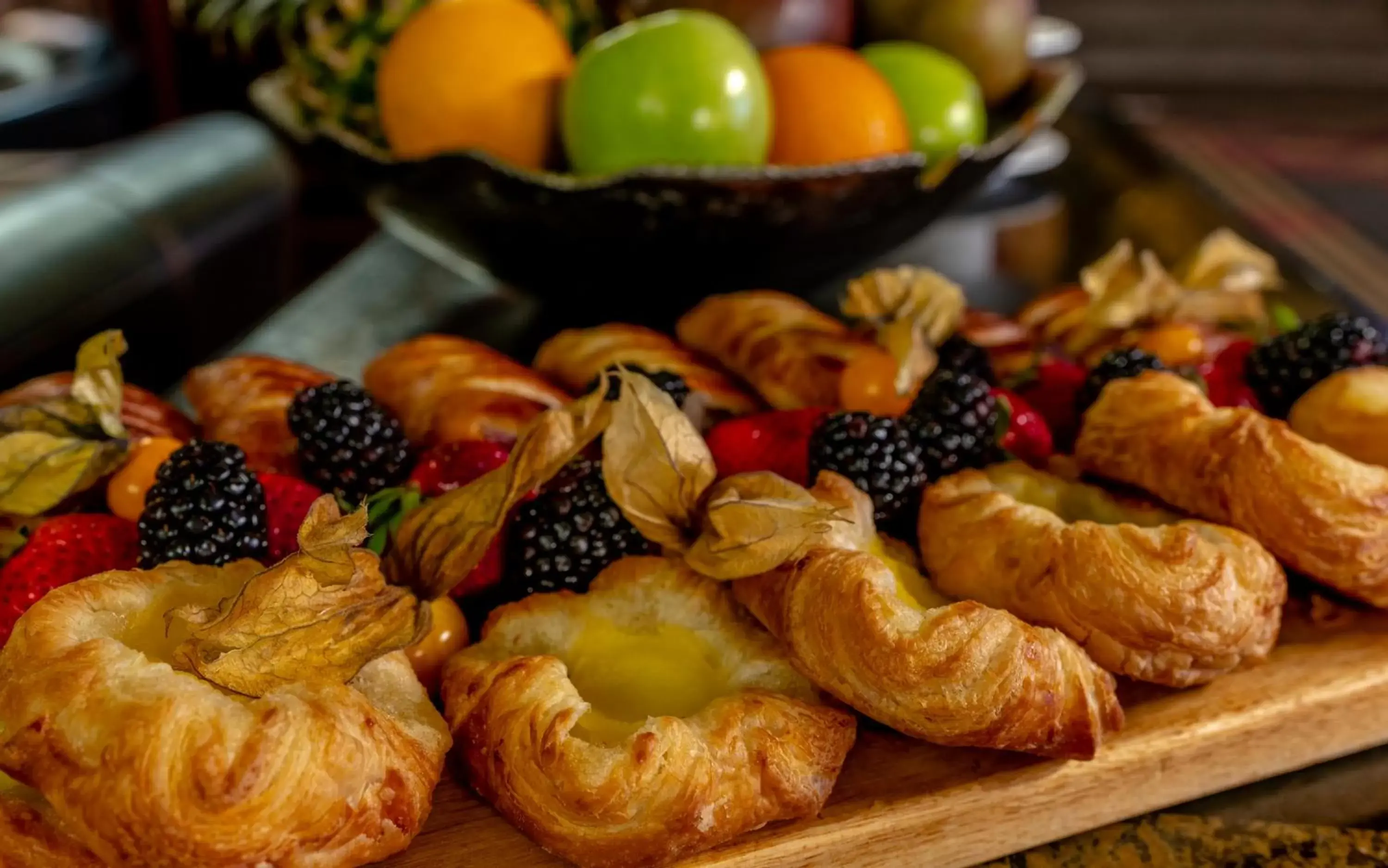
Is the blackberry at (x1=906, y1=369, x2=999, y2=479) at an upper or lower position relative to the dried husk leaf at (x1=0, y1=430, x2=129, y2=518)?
upper

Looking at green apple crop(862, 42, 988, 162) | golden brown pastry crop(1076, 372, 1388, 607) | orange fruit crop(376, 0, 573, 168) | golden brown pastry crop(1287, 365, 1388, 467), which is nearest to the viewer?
golden brown pastry crop(1076, 372, 1388, 607)

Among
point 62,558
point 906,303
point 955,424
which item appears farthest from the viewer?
point 906,303

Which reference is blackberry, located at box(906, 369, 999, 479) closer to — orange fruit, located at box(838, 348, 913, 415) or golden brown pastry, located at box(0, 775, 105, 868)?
orange fruit, located at box(838, 348, 913, 415)

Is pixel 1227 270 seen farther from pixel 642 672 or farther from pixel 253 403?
pixel 253 403

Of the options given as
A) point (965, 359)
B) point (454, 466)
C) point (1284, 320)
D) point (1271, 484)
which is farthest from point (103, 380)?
point (1284, 320)

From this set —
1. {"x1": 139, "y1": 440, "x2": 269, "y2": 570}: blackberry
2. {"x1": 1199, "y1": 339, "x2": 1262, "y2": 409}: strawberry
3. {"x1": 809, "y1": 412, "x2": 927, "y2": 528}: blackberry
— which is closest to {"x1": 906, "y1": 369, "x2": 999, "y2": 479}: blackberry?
{"x1": 809, "y1": 412, "x2": 927, "y2": 528}: blackberry

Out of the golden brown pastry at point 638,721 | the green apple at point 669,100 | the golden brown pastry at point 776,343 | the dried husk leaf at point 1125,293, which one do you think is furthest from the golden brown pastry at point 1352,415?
the green apple at point 669,100

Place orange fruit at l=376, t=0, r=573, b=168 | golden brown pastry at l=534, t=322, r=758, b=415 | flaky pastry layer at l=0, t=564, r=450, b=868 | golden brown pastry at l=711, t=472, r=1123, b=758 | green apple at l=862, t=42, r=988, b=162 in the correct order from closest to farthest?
flaky pastry layer at l=0, t=564, r=450, b=868, golden brown pastry at l=711, t=472, r=1123, b=758, golden brown pastry at l=534, t=322, r=758, b=415, orange fruit at l=376, t=0, r=573, b=168, green apple at l=862, t=42, r=988, b=162

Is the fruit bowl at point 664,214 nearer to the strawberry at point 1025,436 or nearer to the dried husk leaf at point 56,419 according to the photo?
the strawberry at point 1025,436
